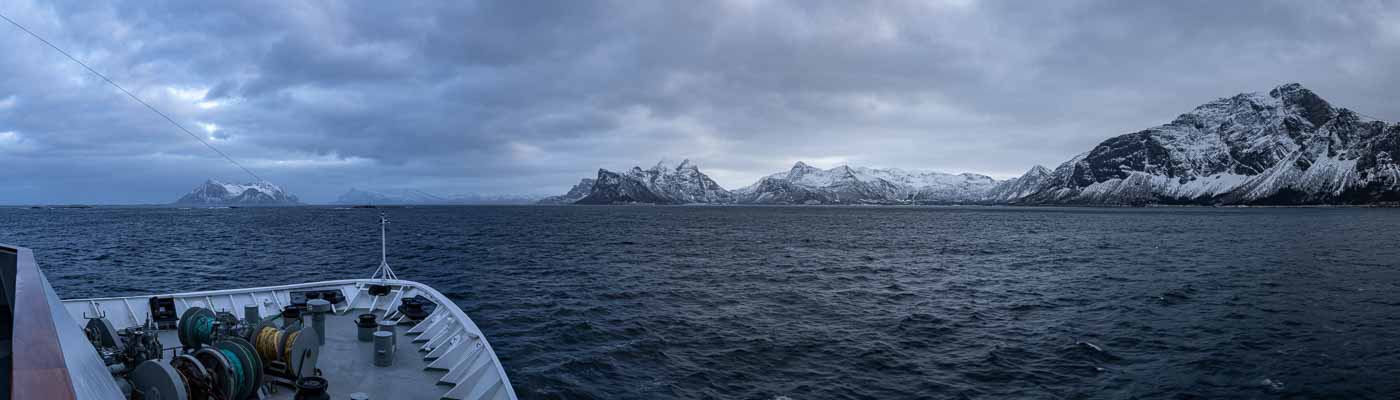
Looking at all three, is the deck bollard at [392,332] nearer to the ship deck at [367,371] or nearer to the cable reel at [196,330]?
the ship deck at [367,371]

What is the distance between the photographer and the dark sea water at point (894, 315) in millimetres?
22453

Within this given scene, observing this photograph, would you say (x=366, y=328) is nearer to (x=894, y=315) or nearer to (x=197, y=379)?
(x=197, y=379)

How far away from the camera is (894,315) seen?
34.9 m

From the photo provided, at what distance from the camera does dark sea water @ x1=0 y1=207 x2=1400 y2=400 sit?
2245 centimetres

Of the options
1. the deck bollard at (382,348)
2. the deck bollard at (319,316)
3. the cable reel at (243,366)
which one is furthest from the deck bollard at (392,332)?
the cable reel at (243,366)

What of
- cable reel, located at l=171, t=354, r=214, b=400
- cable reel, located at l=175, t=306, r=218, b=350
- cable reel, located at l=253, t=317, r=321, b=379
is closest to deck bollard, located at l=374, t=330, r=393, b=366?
cable reel, located at l=253, t=317, r=321, b=379

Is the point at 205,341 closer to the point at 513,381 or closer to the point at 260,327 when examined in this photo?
the point at 260,327

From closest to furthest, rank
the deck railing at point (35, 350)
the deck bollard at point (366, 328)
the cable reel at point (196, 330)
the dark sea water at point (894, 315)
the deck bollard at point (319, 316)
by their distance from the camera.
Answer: the deck railing at point (35, 350), the cable reel at point (196, 330), the deck bollard at point (319, 316), the deck bollard at point (366, 328), the dark sea water at point (894, 315)

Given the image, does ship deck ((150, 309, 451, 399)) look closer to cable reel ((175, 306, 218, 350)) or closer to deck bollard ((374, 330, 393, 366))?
deck bollard ((374, 330, 393, 366))

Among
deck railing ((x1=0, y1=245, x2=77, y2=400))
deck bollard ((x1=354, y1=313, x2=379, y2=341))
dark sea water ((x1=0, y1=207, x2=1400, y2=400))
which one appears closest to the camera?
deck railing ((x1=0, y1=245, x2=77, y2=400))

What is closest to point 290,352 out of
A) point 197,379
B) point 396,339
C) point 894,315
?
point 197,379

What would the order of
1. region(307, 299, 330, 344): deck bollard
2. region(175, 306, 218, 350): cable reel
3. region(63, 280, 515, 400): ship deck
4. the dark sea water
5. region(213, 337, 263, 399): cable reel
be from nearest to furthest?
1. region(213, 337, 263, 399): cable reel
2. region(63, 280, 515, 400): ship deck
3. region(175, 306, 218, 350): cable reel
4. region(307, 299, 330, 344): deck bollard
5. the dark sea water

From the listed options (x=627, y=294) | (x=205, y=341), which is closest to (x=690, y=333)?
(x=627, y=294)

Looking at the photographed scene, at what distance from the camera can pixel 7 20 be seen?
61.5 feet
